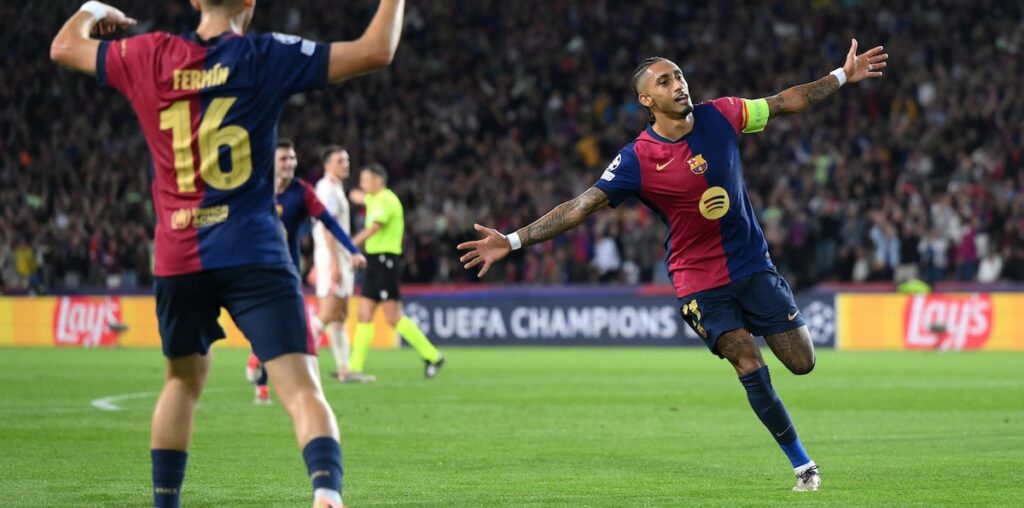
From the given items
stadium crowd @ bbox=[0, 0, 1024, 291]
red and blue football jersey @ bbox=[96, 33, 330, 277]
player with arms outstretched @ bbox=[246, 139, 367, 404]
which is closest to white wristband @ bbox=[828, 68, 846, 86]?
red and blue football jersey @ bbox=[96, 33, 330, 277]

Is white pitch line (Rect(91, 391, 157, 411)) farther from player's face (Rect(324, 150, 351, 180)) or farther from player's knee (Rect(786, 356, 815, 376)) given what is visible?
player's knee (Rect(786, 356, 815, 376))

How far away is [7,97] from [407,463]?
3048cm

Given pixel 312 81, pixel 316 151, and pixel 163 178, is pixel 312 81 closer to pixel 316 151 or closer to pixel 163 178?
pixel 163 178

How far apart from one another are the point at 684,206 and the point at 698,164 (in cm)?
26

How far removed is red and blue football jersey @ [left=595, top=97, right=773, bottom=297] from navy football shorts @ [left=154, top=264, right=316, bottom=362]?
3177mm

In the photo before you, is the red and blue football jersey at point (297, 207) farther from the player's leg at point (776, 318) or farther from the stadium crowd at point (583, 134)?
the stadium crowd at point (583, 134)

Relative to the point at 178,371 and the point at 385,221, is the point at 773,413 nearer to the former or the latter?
the point at 178,371

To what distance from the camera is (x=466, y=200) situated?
3331 centimetres

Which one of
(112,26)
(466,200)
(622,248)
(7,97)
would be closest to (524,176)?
(466,200)

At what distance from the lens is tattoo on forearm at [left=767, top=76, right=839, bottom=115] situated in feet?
28.5

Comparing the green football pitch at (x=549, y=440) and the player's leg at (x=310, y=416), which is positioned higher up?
the player's leg at (x=310, y=416)

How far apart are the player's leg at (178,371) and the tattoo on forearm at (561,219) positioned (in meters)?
2.34

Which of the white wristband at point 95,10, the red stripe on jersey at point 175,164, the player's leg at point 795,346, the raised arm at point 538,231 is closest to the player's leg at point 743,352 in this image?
the player's leg at point 795,346

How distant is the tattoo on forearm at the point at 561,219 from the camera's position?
805 centimetres
